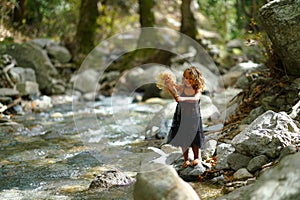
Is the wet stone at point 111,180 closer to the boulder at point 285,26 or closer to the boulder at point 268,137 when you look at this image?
the boulder at point 268,137

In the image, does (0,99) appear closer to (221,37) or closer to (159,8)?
(221,37)

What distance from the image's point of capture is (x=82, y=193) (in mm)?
3641

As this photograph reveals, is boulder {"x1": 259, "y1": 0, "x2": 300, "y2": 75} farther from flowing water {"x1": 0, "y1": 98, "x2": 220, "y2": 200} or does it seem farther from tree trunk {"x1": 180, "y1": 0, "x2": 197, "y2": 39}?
tree trunk {"x1": 180, "y1": 0, "x2": 197, "y2": 39}

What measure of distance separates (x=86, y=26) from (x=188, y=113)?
9559 millimetres

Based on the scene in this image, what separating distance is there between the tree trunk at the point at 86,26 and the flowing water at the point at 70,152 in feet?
15.4

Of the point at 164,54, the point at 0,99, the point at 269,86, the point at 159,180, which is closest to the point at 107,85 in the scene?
the point at 164,54

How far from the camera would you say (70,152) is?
5199mm

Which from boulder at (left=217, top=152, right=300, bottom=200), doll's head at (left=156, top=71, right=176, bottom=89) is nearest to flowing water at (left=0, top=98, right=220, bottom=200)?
boulder at (left=217, top=152, right=300, bottom=200)

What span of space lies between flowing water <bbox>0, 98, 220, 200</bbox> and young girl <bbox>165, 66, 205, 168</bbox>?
1.56ft

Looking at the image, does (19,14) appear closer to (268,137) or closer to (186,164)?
(186,164)

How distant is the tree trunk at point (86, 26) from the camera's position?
41.8ft

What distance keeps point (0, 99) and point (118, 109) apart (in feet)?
7.95

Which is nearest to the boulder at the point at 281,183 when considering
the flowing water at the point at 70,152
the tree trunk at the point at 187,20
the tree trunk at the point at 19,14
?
the flowing water at the point at 70,152

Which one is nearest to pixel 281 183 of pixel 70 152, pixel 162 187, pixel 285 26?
pixel 162 187
